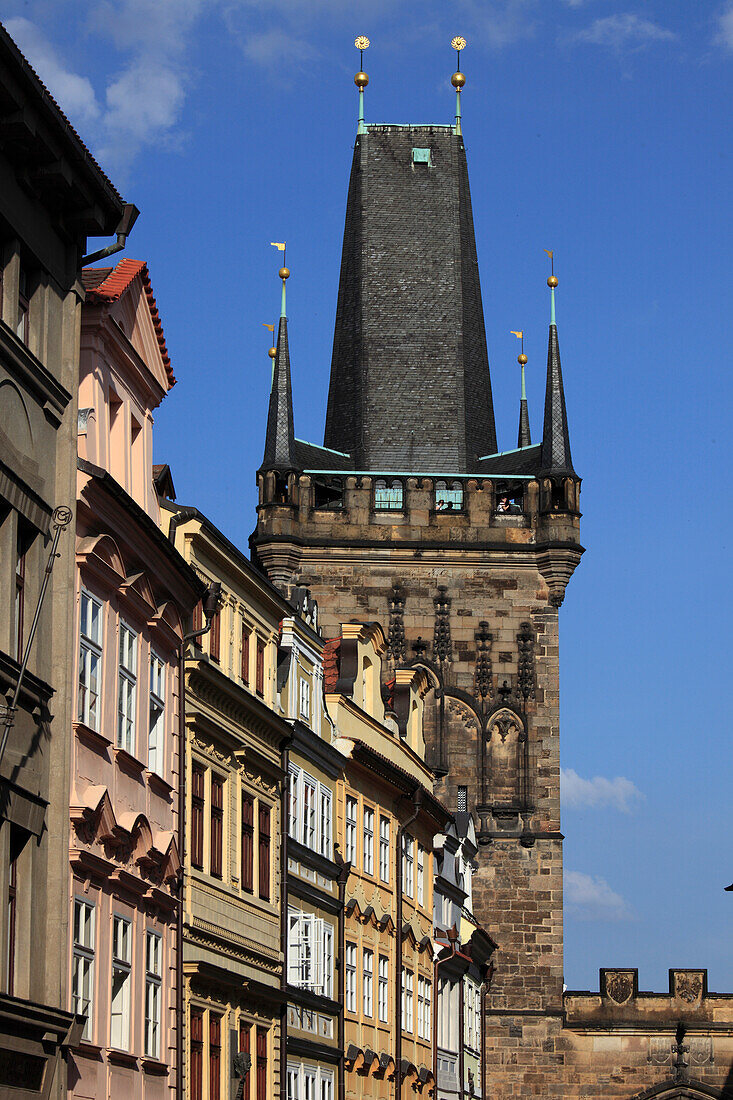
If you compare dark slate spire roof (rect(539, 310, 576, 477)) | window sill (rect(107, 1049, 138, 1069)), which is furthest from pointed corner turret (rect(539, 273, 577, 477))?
window sill (rect(107, 1049, 138, 1069))

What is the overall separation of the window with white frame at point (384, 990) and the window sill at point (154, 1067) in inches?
589

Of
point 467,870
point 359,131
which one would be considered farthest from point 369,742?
point 359,131

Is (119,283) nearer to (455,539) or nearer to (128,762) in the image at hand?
(128,762)

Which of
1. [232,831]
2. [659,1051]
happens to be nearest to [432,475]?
[659,1051]

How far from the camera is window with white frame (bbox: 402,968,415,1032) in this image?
39.7 metres

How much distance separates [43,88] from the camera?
690 inches

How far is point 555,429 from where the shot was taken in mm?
58625

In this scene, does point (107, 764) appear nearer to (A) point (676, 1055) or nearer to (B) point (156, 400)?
(B) point (156, 400)

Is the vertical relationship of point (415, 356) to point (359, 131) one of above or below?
below

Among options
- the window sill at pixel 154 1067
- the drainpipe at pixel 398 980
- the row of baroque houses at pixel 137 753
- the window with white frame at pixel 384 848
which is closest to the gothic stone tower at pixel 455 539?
the drainpipe at pixel 398 980

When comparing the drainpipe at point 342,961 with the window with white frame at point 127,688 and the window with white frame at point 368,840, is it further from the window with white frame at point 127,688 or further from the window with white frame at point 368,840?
the window with white frame at point 127,688

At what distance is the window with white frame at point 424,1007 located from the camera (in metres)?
41.2

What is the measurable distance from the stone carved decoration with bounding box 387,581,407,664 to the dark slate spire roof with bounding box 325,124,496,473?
4.01 m

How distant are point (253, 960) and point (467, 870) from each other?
22706 mm
